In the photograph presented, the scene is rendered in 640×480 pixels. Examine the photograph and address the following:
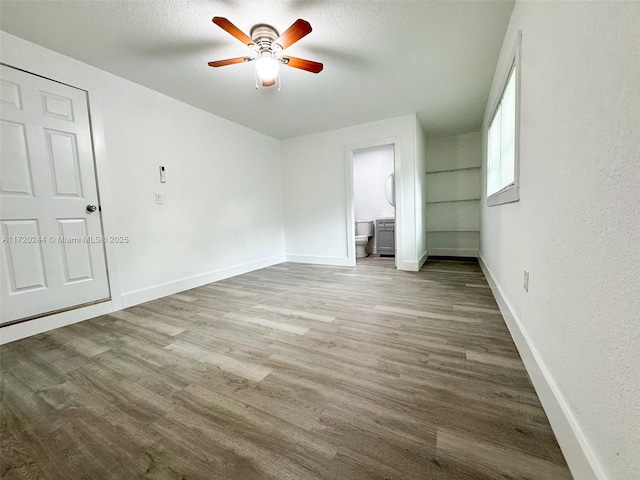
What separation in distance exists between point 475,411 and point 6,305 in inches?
123

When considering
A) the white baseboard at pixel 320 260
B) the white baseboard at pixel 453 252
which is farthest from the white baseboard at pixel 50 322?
the white baseboard at pixel 453 252

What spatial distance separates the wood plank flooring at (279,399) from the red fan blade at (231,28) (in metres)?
2.08

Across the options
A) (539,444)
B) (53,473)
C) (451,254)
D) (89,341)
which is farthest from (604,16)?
(451,254)

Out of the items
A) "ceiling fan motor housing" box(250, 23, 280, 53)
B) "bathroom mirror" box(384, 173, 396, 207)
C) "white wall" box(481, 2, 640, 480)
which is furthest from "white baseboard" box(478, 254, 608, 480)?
"bathroom mirror" box(384, 173, 396, 207)

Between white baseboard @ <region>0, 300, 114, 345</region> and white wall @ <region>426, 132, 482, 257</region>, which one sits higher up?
white wall @ <region>426, 132, 482, 257</region>

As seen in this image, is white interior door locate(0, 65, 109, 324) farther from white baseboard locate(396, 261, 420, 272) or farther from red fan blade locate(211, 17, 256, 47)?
white baseboard locate(396, 261, 420, 272)

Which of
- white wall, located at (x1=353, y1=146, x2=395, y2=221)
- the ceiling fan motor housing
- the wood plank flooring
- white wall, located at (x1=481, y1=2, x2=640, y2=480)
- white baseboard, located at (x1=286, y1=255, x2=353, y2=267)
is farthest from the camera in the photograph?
white wall, located at (x1=353, y1=146, x2=395, y2=221)

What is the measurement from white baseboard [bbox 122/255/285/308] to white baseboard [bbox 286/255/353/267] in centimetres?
59

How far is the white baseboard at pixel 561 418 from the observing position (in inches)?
28.4

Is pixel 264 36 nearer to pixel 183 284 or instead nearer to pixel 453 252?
pixel 183 284

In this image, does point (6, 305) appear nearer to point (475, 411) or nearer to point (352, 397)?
point (352, 397)

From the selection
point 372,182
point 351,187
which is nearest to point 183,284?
point 351,187

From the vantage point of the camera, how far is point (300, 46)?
81.6 inches

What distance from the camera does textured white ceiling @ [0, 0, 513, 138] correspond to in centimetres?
169
